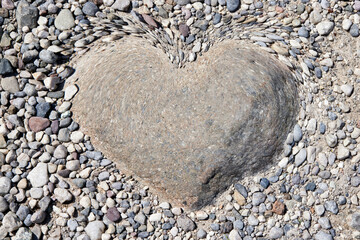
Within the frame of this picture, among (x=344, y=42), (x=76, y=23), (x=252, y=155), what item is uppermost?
(x=76, y=23)

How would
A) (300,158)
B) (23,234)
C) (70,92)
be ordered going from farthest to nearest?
(70,92) < (300,158) < (23,234)

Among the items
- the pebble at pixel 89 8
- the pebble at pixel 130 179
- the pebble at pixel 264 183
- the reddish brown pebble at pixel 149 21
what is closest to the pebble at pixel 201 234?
the pebble at pixel 130 179

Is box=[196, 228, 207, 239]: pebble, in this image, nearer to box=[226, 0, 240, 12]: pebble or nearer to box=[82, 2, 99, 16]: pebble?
box=[226, 0, 240, 12]: pebble

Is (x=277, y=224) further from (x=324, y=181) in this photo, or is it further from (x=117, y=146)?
(x=117, y=146)

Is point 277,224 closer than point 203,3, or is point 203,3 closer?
point 277,224

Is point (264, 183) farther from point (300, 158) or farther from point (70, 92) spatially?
point (70, 92)

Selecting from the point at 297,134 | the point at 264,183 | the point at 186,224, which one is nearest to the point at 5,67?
the point at 186,224

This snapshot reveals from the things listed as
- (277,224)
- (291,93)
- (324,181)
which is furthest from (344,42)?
(277,224)

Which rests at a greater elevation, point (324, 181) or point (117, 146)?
point (117, 146)
